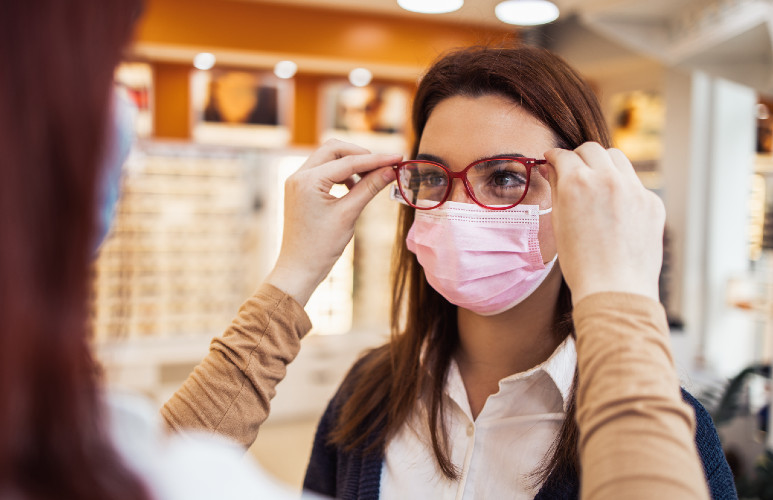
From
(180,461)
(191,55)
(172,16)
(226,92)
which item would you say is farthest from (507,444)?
(226,92)

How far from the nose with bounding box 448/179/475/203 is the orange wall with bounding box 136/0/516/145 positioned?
4.40 metres

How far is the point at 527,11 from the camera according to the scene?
4.18m

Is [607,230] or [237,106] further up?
[237,106]

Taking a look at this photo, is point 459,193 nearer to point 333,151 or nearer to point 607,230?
point 333,151

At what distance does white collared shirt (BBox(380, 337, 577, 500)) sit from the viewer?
1.27 metres

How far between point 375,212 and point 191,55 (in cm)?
254

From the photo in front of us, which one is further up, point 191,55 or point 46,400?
point 191,55

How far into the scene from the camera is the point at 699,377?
355 cm

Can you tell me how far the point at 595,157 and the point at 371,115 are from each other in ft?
24.3

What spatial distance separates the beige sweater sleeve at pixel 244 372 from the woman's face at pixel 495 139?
0.47 m

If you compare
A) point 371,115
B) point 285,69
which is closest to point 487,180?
point 285,69

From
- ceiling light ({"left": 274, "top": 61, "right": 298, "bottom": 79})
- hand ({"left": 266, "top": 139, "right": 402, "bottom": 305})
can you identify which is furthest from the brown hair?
ceiling light ({"left": 274, "top": 61, "right": 298, "bottom": 79})

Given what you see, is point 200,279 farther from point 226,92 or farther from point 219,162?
point 226,92

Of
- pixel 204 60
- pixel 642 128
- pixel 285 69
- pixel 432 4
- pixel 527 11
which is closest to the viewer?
pixel 432 4
